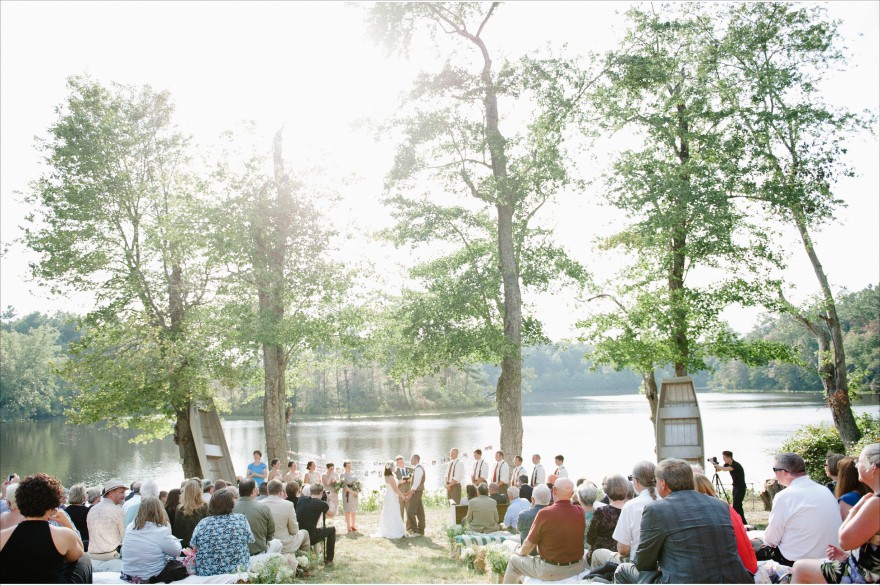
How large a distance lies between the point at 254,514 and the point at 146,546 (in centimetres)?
144

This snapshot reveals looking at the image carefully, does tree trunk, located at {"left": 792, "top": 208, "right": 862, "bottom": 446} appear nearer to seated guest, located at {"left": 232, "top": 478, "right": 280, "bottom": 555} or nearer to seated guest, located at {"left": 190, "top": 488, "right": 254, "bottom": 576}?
seated guest, located at {"left": 232, "top": 478, "right": 280, "bottom": 555}

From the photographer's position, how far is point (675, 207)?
49.3ft

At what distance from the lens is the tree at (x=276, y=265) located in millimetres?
15797

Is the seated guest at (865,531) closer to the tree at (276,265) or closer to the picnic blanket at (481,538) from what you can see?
the picnic blanket at (481,538)

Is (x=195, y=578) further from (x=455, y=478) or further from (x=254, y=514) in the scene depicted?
(x=455, y=478)

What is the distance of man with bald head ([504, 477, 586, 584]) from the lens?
594 centimetres

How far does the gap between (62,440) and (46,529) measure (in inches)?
1977

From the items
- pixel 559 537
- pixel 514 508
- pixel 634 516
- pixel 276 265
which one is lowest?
pixel 514 508

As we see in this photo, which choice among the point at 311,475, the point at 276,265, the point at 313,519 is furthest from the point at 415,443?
the point at 313,519

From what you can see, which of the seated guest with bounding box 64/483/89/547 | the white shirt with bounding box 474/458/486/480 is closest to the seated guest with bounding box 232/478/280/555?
the seated guest with bounding box 64/483/89/547

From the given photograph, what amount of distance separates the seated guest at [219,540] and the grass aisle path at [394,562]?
1798mm

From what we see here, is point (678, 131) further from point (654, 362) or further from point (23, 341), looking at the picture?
point (23, 341)

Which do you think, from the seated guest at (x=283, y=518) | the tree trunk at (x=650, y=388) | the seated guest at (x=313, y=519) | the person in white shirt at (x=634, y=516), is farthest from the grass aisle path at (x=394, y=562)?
the tree trunk at (x=650, y=388)

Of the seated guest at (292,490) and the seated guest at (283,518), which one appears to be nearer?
the seated guest at (283,518)
